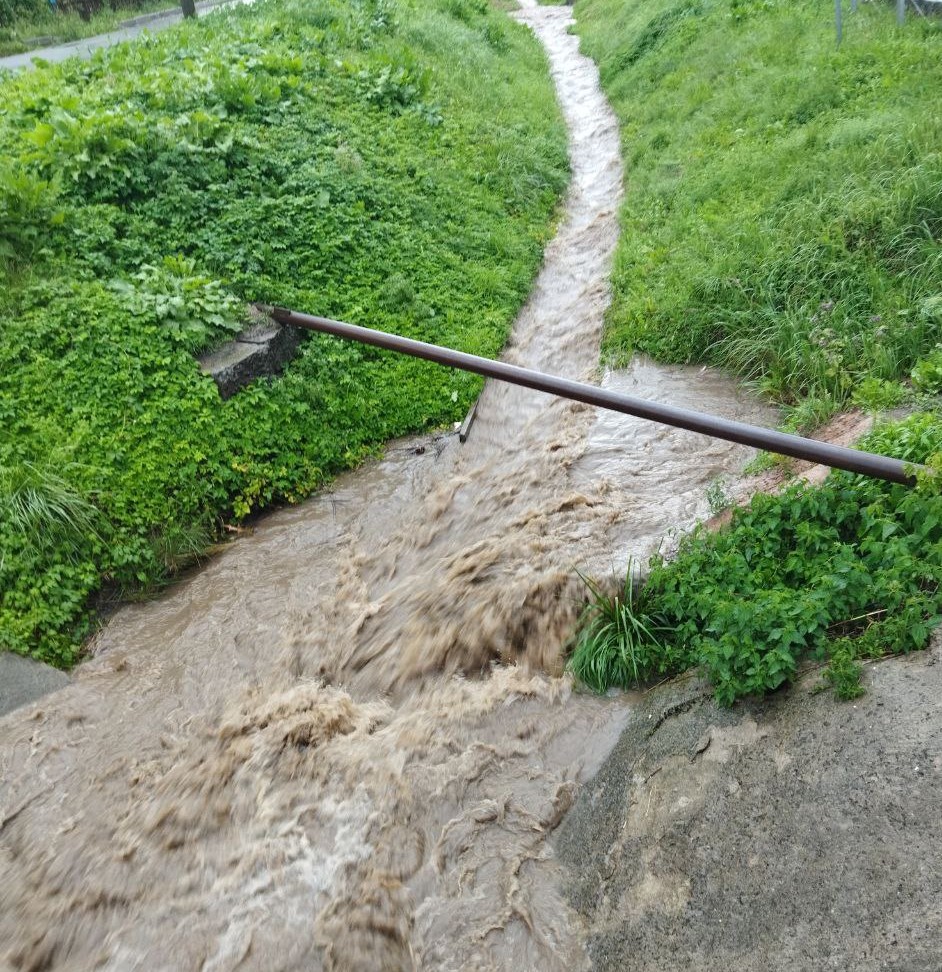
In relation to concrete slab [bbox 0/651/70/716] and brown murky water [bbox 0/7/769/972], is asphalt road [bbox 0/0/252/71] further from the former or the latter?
concrete slab [bbox 0/651/70/716]

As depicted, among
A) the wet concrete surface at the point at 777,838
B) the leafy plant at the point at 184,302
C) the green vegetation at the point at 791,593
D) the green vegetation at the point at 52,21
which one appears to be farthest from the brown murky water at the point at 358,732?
the green vegetation at the point at 52,21

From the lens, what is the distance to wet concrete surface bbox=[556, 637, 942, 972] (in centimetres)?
316

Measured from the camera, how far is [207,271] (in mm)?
8922

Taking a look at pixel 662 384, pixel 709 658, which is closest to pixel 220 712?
pixel 709 658

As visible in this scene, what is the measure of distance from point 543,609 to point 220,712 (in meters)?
2.47

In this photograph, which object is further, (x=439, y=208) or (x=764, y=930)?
(x=439, y=208)

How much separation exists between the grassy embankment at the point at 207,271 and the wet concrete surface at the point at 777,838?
15.4ft

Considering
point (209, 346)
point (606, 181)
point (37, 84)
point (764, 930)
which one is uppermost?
point (37, 84)

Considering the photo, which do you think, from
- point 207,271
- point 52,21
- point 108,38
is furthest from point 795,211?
point 52,21

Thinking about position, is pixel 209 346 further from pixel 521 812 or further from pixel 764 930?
pixel 764 930

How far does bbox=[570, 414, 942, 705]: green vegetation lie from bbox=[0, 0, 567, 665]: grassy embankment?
4.16 m

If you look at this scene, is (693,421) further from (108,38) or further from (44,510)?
(108,38)

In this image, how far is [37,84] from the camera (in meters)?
11.3

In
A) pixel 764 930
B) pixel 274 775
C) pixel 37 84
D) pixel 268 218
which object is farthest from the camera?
pixel 37 84
